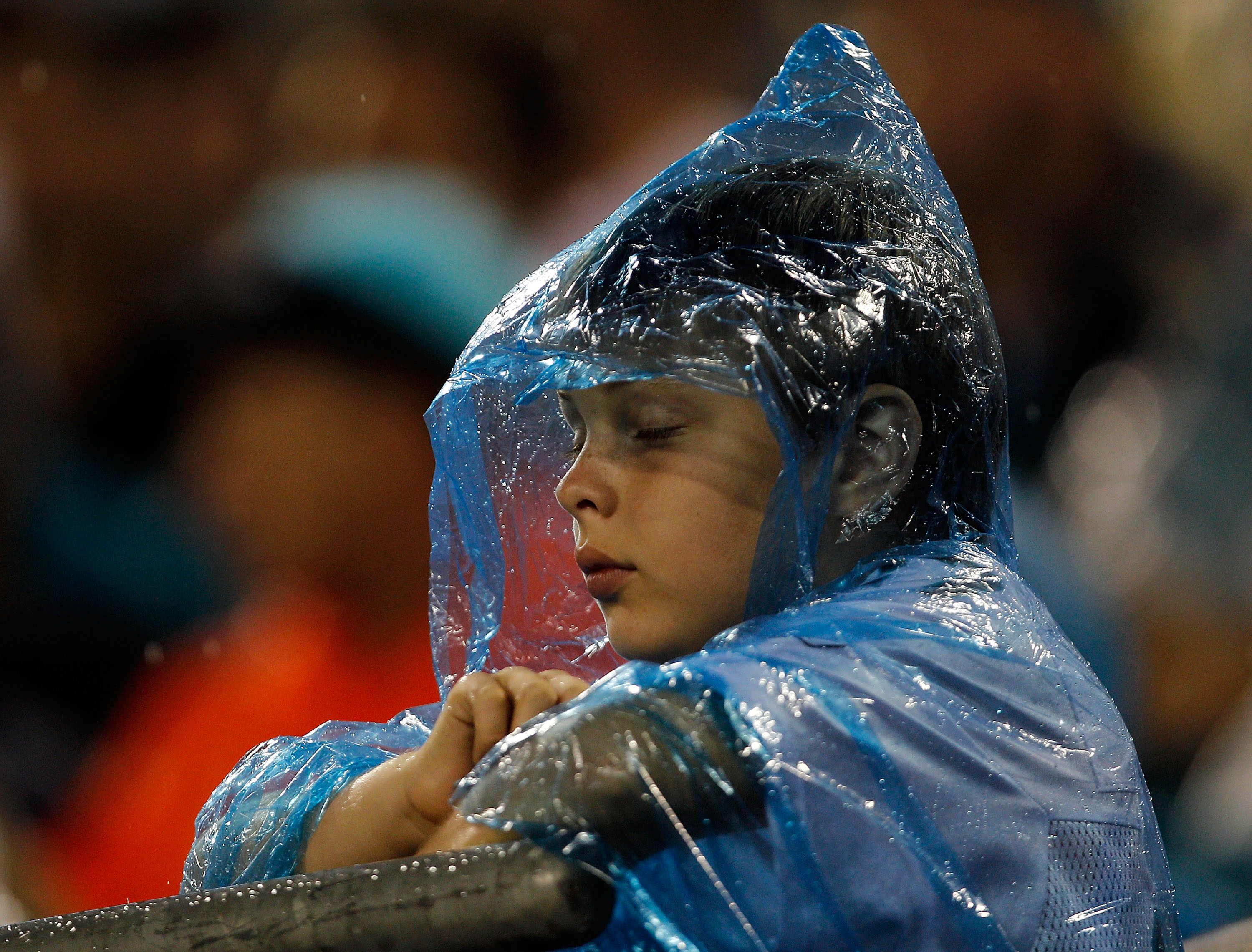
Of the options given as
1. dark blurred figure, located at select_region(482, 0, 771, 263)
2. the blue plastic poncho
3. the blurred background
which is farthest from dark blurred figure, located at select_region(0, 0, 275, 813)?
the blue plastic poncho

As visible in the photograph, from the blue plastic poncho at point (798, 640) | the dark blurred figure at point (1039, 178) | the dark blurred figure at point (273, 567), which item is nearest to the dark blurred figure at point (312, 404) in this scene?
the dark blurred figure at point (273, 567)

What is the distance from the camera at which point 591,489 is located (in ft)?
2.09

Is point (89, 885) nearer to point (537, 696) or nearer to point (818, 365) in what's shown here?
point (537, 696)

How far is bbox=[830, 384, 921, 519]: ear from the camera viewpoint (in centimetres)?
62

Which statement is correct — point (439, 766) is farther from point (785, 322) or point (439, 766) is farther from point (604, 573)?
point (785, 322)

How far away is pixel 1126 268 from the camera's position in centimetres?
179

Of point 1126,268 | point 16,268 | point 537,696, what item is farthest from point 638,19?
point 537,696

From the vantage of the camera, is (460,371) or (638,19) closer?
(460,371)

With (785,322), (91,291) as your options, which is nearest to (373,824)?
(785,322)

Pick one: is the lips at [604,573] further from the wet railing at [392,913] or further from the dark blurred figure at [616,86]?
the dark blurred figure at [616,86]

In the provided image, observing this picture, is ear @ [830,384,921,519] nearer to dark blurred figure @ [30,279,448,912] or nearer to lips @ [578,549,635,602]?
lips @ [578,549,635,602]

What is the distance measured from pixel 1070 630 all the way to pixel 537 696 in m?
1.32

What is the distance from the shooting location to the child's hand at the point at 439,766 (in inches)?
21.5

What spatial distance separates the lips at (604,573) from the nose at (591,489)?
0.07ft
